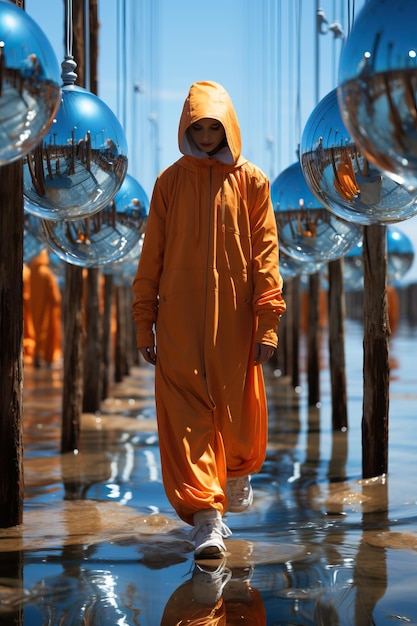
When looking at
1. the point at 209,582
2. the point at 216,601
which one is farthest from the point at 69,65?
the point at 216,601

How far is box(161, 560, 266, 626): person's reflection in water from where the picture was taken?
396 cm

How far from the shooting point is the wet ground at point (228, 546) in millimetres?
4082

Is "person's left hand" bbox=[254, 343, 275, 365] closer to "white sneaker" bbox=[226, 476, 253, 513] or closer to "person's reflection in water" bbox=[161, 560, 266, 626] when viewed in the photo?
"white sneaker" bbox=[226, 476, 253, 513]

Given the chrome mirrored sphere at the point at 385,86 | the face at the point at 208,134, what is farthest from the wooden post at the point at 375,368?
the chrome mirrored sphere at the point at 385,86

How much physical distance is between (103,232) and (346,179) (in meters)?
1.99

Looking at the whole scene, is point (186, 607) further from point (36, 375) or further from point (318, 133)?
point (36, 375)

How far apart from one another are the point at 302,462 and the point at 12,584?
12.4 feet

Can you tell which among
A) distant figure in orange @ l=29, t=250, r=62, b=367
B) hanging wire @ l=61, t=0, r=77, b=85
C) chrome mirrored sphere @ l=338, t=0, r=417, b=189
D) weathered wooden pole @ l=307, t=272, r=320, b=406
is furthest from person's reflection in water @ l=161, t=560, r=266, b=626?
distant figure in orange @ l=29, t=250, r=62, b=367

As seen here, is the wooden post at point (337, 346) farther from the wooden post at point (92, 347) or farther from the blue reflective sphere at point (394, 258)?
the wooden post at point (92, 347)

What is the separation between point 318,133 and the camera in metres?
4.44

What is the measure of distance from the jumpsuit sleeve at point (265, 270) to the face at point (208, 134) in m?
Result: 0.29

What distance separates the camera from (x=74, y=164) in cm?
457

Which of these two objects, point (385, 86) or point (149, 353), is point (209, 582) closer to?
point (149, 353)

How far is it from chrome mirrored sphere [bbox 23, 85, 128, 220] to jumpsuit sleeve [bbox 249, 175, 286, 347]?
0.82 meters
